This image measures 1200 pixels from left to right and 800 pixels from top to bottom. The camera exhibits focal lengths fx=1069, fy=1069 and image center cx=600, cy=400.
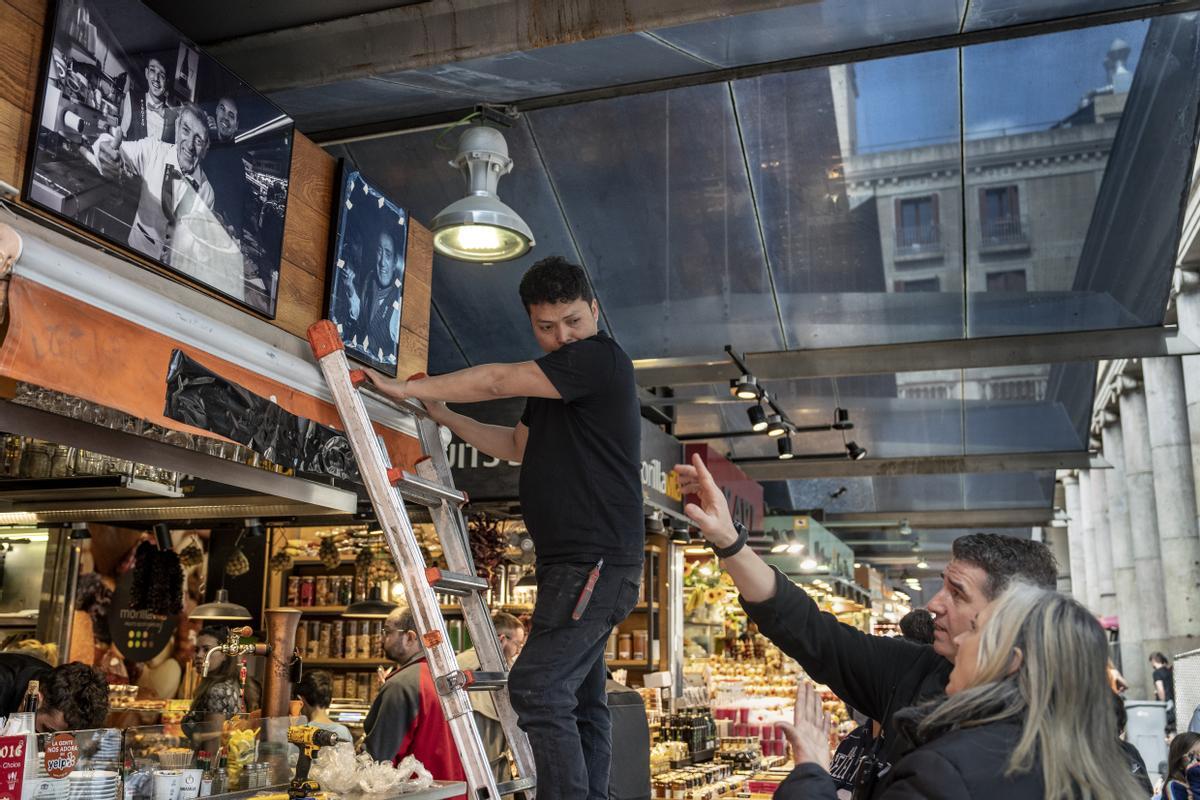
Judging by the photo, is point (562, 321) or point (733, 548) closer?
point (733, 548)

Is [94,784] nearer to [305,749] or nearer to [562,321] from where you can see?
[305,749]

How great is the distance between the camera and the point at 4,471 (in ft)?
18.1

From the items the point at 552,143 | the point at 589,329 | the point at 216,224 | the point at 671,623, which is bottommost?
the point at 671,623

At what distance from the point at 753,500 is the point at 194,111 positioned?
368 inches

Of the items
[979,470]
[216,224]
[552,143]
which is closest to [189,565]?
[552,143]

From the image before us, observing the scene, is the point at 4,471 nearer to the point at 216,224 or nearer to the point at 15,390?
the point at 15,390

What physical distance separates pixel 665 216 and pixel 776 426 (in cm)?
324

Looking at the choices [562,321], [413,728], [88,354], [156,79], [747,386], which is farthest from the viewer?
[747,386]

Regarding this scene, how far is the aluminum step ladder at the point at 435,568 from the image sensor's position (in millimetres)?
3375

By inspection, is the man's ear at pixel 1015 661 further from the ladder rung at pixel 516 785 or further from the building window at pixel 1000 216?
the building window at pixel 1000 216

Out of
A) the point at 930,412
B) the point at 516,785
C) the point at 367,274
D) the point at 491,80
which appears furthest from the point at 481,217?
the point at 930,412

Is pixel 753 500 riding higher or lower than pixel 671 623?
higher

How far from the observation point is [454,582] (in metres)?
3.61

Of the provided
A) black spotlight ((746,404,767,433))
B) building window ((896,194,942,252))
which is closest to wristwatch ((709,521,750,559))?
building window ((896,194,942,252))
